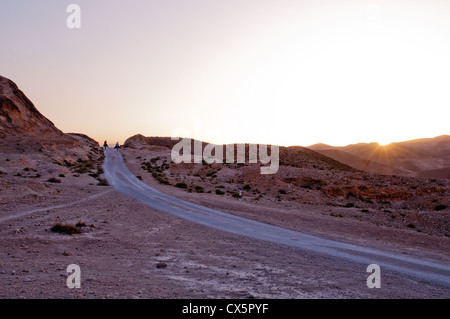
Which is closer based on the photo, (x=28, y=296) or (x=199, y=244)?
(x=28, y=296)

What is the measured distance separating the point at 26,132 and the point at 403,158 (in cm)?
10916

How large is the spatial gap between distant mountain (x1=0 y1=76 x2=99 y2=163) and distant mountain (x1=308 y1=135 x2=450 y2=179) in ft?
265

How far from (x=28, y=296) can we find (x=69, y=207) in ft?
44.0

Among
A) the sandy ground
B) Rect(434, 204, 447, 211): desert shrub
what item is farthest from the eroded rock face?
Rect(434, 204, 447, 211): desert shrub

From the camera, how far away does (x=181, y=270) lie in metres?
9.41

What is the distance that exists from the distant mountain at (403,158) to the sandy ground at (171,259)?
85.3 meters

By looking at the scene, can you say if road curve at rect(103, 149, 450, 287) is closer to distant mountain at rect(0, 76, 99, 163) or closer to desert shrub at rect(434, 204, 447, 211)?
desert shrub at rect(434, 204, 447, 211)

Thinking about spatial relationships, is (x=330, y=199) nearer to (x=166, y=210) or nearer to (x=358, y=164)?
(x=166, y=210)

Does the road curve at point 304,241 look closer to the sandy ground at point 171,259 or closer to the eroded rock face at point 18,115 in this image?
the sandy ground at point 171,259

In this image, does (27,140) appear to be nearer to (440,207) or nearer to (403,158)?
(440,207)

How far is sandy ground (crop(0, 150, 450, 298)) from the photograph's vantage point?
777cm

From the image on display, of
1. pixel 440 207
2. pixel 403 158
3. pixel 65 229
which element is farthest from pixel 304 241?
pixel 403 158

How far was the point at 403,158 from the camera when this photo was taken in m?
111
